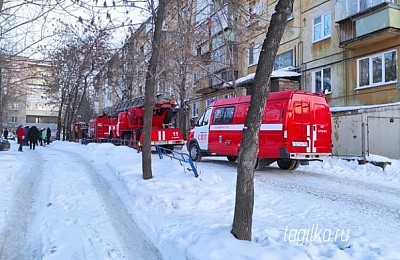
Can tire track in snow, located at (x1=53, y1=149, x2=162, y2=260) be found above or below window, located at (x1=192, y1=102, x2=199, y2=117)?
below

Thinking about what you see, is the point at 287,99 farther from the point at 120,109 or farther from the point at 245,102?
the point at 120,109

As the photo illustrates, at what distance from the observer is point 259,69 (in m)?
4.14

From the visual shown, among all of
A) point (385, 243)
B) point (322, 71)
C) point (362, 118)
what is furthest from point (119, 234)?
Result: point (322, 71)

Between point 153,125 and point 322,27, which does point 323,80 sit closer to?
point 322,27

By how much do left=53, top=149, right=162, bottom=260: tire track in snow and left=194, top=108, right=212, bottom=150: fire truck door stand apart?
4.87m

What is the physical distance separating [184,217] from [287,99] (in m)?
5.44

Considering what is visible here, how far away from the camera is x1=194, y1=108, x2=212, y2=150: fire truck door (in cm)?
1294

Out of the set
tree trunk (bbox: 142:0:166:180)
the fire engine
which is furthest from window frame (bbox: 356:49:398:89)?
tree trunk (bbox: 142:0:166:180)

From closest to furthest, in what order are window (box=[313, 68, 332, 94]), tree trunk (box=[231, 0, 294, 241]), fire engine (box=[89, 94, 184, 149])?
tree trunk (box=[231, 0, 294, 241]), fire engine (box=[89, 94, 184, 149]), window (box=[313, 68, 332, 94])

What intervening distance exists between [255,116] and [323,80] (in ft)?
55.0

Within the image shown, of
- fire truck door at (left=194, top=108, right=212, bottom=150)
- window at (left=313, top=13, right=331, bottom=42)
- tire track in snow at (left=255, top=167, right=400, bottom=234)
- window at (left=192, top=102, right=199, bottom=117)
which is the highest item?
window at (left=313, top=13, right=331, bottom=42)

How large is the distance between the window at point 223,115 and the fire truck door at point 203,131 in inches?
19.7

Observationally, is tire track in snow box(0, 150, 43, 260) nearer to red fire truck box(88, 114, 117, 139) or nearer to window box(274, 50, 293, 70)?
red fire truck box(88, 114, 117, 139)

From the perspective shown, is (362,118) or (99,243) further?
(362,118)
